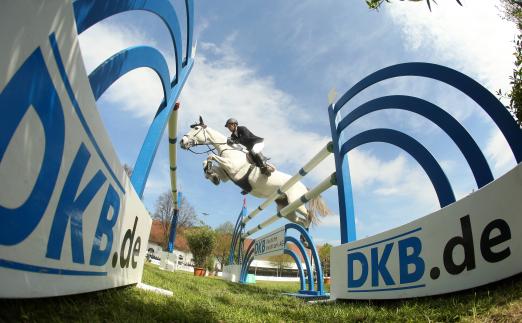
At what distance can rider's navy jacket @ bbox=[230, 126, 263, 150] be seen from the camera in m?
7.07

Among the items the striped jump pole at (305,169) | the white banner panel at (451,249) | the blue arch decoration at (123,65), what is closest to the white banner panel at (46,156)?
the blue arch decoration at (123,65)

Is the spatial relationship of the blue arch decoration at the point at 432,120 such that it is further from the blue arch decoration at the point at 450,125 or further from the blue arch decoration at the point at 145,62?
the blue arch decoration at the point at 145,62

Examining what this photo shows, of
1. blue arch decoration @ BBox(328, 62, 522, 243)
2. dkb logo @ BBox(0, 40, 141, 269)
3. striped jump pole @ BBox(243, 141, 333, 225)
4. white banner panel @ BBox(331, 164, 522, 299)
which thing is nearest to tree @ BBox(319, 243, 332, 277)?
striped jump pole @ BBox(243, 141, 333, 225)

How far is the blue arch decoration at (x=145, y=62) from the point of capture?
1943mm

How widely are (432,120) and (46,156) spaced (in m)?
2.73

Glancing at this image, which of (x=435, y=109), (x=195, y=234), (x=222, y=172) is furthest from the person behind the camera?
(x=195, y=234)

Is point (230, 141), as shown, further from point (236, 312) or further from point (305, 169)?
point (236, 312)

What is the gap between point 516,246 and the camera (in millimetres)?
1656

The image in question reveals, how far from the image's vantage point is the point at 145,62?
11.0ft

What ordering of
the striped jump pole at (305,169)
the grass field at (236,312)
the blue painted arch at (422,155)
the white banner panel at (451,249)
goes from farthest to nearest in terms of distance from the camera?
the striped jump pole at (305,169) → the blue painted arch at (422,155) → the white banner panel at (451,249) → the grass field at (236,312)

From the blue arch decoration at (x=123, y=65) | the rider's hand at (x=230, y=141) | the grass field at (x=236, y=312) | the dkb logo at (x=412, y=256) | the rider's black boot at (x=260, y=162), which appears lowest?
the grass field at (x=236, y=312)

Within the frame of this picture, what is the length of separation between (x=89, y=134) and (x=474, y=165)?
254 centimetres

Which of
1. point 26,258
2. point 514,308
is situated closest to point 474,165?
point 514,308

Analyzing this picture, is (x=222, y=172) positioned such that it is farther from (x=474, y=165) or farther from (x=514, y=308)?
(x=514, y=308)
